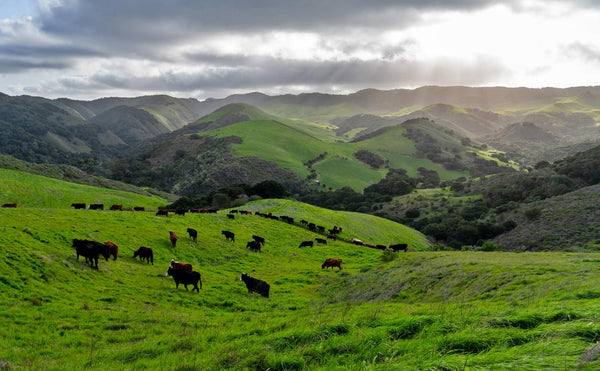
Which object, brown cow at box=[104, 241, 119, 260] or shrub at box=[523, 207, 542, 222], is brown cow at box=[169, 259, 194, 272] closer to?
brown cow at box=[104, 241, 119, 260]

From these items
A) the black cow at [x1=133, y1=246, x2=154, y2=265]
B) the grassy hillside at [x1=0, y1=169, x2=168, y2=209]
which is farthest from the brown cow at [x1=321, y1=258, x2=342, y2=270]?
the grassy hillside at [x1=0, y1=169, x2=168, y2=209]

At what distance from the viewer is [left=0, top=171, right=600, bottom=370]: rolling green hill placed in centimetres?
673

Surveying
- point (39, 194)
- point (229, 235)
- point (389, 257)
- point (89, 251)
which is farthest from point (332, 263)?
point (39, 194)

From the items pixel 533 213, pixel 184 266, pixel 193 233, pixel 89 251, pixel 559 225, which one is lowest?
pixel 559 225

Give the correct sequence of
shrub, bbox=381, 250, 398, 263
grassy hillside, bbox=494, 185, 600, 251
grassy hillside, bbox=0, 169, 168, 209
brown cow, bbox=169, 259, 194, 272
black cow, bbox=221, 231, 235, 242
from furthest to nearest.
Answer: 1. grassy hillside, bbox=494, 185, 600, 251
2. grassy hillside, bbox=0, 169, 168, 209
3. shrub, bbox=381, 250, 398, 263
4. black cow, bbox=221, 231, 235, 242
5. brown cow, bbox=169, 259, 194, 272

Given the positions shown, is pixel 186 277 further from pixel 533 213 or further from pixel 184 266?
pixel 533 213

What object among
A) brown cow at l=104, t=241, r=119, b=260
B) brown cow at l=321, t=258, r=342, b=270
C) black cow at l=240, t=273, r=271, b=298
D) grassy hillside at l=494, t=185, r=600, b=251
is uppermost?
brown cow at l=104, t=241, r=119, b=260

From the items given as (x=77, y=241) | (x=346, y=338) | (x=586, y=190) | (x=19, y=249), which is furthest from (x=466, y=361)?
(x=586, y=190)

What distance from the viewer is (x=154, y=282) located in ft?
69.0

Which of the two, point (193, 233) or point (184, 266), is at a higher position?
point (184, 266)

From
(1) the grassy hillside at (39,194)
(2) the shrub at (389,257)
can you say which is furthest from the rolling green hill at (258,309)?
(1) the grassy hillside at (39,194)

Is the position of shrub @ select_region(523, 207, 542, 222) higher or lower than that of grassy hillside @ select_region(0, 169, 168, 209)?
lower

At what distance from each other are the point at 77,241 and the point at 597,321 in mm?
26134

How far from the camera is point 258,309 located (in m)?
18.7
